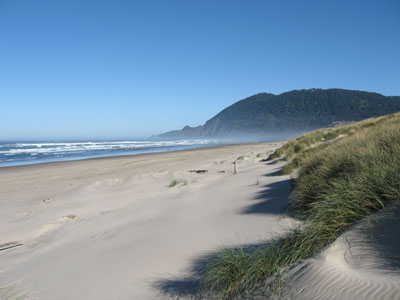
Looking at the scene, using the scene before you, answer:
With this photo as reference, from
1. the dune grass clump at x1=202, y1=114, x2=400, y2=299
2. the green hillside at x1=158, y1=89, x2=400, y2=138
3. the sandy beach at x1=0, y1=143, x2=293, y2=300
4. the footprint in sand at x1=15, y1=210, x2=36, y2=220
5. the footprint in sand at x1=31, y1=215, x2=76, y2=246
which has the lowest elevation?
the footprint in sand at x1=15, y1=210, x2=36, y2=220

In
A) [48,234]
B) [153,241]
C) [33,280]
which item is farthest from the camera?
[48,234]

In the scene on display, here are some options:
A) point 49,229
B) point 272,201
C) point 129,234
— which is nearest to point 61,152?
point 49,229

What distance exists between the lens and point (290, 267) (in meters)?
2.27

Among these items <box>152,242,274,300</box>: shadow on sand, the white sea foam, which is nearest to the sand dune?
<box>152,242,274,300</box>: shadow on sand

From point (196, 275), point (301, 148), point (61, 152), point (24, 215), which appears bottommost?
point (24, 215)

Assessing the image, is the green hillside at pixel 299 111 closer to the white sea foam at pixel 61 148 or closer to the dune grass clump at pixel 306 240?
the white sea foam at pixel 61 148

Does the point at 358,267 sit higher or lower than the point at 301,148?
lower

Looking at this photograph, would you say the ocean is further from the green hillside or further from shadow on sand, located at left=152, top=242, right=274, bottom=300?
the green hillside

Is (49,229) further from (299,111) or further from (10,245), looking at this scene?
(299,111)

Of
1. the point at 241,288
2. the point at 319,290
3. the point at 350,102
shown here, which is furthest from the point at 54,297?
the point at 350,102

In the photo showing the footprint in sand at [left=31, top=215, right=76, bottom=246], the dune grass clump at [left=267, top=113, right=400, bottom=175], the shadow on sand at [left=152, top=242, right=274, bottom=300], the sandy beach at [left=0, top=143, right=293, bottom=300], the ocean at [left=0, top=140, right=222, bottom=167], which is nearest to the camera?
the shadow on sand at [left=152, top=242, right=274, bottom=300]

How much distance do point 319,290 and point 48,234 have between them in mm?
Result: 4915

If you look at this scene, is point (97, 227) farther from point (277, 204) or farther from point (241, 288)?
point (241, 288)

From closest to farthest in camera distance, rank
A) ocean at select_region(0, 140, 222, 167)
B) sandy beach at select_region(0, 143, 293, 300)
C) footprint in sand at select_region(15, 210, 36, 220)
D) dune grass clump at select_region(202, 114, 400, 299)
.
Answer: dune grass clump at select_region(202, 114, 400, 299) → sandy beach at select_region(0, 143, 293, 300) → footprint in sand at select_region(15, 210, 36, 220) → ocean at select_region(0, 140, 222, 167)
